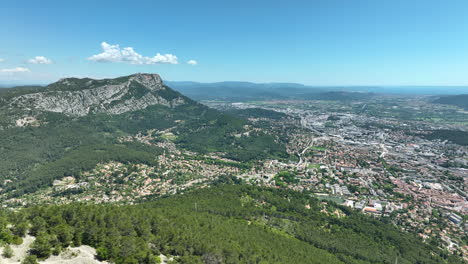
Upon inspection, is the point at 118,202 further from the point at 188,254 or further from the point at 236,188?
the point at 188,254

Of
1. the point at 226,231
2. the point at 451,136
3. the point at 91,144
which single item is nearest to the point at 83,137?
the point at 91,144

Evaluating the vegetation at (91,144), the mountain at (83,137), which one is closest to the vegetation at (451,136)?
the mountain at (83,137)

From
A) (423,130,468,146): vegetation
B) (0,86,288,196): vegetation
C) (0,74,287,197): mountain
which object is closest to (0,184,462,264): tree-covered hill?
(0,86,288,196): vegetation

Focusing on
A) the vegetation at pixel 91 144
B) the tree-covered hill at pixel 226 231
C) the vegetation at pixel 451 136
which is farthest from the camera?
the vegetation at pixel 451 136

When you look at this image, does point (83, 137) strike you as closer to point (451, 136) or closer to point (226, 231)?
point (226, 231)

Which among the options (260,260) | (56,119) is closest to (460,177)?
(260,260)

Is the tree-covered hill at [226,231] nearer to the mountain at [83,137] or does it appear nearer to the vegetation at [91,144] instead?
the vegetation at [91,144]
